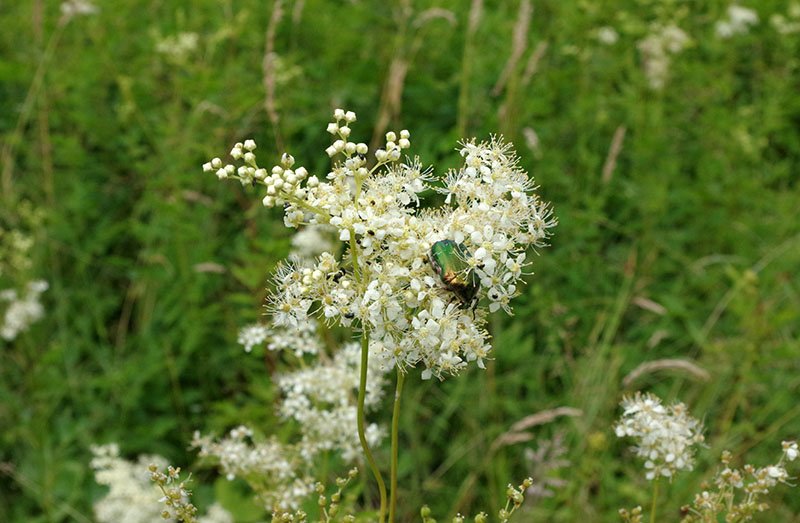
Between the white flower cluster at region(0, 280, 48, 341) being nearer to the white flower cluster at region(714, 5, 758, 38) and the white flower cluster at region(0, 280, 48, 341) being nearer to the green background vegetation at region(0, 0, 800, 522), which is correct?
the green background vegetation at region(0, 0, 800, 522)

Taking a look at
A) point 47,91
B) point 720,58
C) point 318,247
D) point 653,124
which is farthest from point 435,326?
point 720,58

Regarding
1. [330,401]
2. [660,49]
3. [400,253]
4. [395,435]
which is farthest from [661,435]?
[660,49]

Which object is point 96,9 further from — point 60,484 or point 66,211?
point 60,484

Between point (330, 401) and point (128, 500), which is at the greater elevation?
point (128, 500)

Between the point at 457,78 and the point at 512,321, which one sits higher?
the point at 457,78

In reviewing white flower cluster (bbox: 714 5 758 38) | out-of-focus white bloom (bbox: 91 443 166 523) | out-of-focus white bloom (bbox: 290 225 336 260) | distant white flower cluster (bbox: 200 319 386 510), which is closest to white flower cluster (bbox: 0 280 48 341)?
out-of-focus white bloom (bbox: 91 443 166 523)

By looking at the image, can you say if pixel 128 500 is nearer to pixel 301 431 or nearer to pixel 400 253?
pixel 301 431
